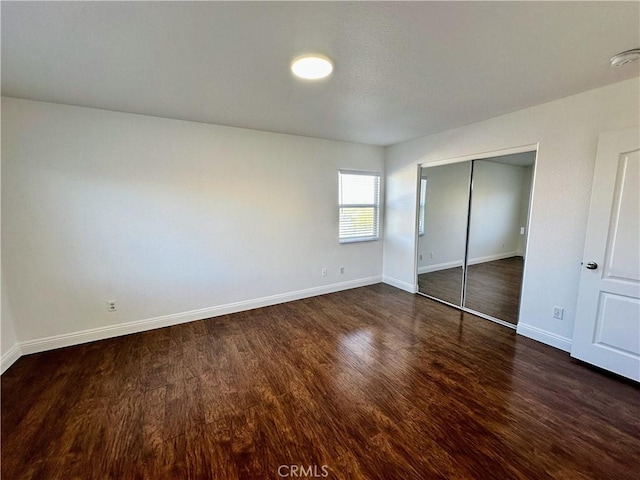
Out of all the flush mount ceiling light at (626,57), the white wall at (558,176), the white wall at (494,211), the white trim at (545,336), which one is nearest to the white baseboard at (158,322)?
the white wall at (494,211)

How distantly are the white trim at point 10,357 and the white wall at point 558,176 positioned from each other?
16.9 ft

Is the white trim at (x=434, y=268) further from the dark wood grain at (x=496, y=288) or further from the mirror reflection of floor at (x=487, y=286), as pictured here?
the dark wood grain at (x=496, y=288)

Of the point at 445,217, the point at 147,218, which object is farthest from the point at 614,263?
the point at 147,218

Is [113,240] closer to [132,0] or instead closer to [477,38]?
[132,0]

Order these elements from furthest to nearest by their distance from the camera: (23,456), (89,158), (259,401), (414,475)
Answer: (89,158) → (259,401) → (23,456) → (414,475)

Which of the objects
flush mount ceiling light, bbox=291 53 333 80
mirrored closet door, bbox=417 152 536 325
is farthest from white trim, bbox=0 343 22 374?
mirrored closet door, bbox=417 152 536 325

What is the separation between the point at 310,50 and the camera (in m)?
1.73

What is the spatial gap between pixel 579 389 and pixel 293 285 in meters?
3.23

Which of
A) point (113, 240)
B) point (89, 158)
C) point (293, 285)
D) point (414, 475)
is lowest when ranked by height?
point (414, 475)

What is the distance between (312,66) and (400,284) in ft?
12.2

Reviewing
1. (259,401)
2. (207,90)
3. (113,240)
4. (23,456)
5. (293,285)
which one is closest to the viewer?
(23,456)

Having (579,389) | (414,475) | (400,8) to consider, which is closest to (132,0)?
(400,8)

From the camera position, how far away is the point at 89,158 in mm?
2707
